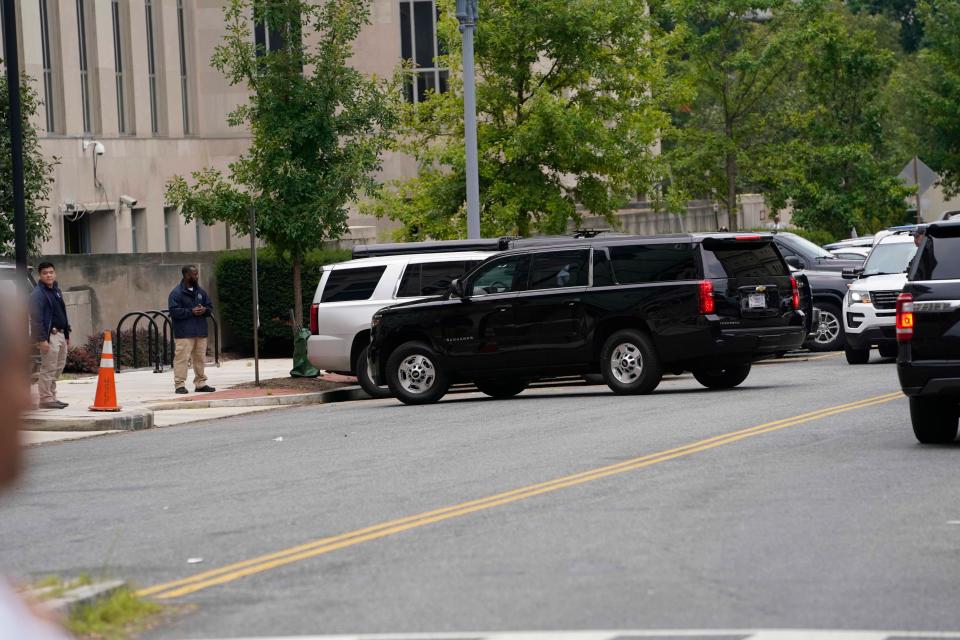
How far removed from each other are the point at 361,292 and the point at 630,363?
5.23 meters

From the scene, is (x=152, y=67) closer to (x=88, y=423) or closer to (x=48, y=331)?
(x=48, y=331)

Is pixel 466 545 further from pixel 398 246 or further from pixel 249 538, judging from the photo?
pixel 398 246

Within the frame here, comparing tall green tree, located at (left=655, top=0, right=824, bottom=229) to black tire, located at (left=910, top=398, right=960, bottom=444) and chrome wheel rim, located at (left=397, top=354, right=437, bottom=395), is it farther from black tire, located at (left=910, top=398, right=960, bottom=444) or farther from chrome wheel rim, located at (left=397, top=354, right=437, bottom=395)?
black tire, located at (left=910, top=398, right=960, bottom=444)

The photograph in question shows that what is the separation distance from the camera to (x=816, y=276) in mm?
25641

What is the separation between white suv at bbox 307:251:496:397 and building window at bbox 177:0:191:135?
77.3 ft

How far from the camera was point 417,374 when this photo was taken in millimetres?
20172

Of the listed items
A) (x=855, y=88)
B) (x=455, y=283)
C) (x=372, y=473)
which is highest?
(x=855, y=88)

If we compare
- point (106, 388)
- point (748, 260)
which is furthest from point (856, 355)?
point (106, 388)

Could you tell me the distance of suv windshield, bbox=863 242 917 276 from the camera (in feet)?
78.6

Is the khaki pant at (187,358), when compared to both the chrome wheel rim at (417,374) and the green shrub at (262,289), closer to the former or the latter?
the chrome wheel rim at (417,374)

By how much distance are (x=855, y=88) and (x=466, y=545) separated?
42.4m

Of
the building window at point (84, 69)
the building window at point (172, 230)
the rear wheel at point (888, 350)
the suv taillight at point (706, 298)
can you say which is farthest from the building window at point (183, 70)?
the suv taillight at point (706, 298)

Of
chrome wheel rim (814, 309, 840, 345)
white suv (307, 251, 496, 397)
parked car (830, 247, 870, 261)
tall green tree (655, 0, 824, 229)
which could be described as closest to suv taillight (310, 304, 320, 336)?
white suv (307, 251, 496, 397)

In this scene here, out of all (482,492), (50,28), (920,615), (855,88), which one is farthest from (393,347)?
(855,88)
